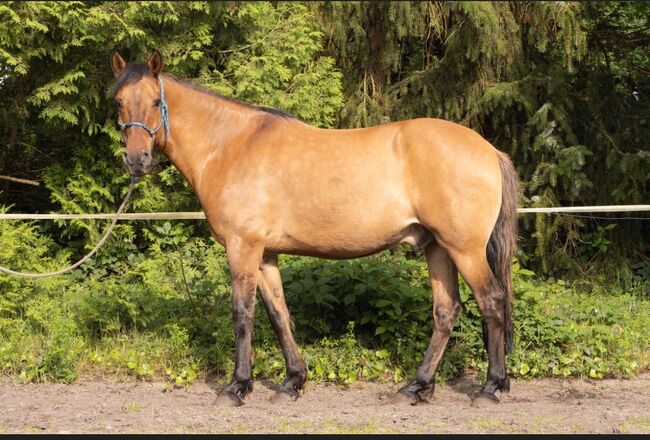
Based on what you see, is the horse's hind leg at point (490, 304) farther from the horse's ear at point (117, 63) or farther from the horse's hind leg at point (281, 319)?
the horse's ear at point (117, 63)

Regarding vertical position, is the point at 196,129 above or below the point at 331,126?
above

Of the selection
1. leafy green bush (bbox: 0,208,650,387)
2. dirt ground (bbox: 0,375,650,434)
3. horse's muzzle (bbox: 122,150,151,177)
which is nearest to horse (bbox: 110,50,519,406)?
horse's muzzle (bbox: 122,150,151,177)

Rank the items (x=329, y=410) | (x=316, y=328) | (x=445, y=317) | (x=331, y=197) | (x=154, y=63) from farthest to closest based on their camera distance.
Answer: (x=316, y=328) → (x=445, y=317) → (x=154, y=63) → (x=331, y=197) → (x=329, y=410)

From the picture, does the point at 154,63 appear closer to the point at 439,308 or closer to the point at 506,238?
the point at 439,308

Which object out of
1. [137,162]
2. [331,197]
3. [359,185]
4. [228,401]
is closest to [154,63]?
[137,162]

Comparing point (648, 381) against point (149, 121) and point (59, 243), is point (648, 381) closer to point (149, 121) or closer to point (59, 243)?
point (149, 121)

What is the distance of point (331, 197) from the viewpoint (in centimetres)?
550

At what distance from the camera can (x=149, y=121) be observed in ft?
18.4

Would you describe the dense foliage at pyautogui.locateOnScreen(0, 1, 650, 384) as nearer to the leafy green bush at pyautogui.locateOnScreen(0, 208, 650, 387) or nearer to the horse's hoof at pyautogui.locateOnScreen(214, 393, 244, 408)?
the leafy green bush at pyautogui.locateOnScreen(0, 208, 650, 387)

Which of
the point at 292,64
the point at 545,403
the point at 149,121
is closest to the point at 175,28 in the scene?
the point at 292,64

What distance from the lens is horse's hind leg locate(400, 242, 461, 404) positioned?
18.6 feet

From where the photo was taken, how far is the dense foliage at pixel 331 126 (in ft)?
21.7

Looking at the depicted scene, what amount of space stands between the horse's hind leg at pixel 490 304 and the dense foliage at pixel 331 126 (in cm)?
77

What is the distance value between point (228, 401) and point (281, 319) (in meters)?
0.74
